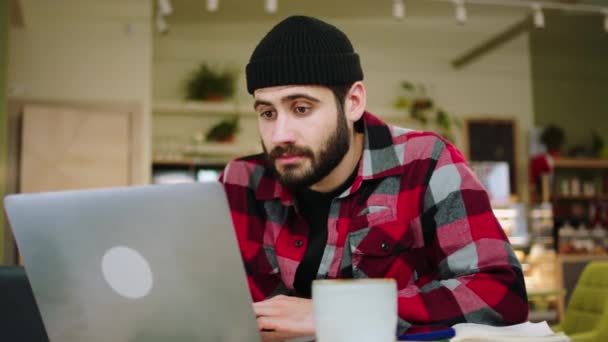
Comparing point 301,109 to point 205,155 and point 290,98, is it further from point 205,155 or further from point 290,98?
A: point 205,155

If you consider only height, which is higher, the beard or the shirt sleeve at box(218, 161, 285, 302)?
the beard

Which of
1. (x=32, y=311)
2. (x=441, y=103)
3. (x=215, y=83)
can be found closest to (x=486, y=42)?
(x=441, y=103)

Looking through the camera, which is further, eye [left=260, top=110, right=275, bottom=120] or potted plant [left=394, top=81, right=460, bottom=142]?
potted plant [left=394, top=81, right=460, bottom=142]

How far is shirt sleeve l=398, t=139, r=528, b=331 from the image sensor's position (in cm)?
124

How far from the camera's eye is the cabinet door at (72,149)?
18.9ft

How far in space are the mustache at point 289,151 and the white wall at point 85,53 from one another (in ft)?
15.7

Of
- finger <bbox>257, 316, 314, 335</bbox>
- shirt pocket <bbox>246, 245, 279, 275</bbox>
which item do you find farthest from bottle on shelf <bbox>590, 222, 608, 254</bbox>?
finger <bbox>257, 316, 314, 335</bbox>

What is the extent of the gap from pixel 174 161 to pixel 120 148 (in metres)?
1.21

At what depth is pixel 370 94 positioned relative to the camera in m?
8.63

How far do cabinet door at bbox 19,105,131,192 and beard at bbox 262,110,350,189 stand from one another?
4.69 m

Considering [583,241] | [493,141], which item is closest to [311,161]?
[583,241]

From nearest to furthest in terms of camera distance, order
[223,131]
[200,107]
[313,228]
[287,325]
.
→ [287,325]
[313,228]
[223,131]
[200,107]

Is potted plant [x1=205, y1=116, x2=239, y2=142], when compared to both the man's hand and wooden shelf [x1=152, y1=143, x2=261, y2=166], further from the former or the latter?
the man's hand

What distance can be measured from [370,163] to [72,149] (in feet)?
15.7
